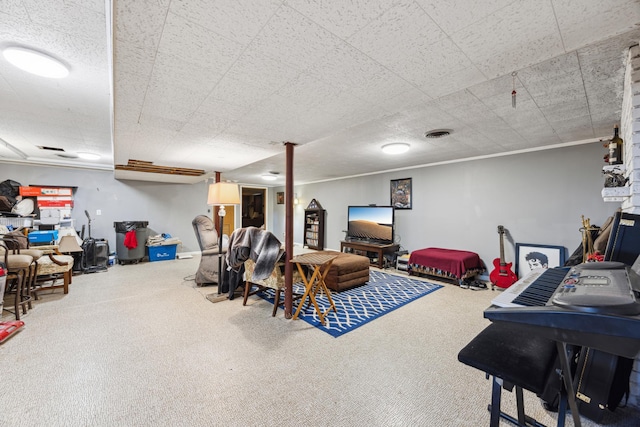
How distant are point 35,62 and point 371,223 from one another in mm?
5491

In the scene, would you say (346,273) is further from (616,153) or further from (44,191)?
(44,191)

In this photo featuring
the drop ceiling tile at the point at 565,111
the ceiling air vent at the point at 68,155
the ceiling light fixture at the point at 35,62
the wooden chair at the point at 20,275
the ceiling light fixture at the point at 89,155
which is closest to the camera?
the ceiling light fixture at the point at 35,62

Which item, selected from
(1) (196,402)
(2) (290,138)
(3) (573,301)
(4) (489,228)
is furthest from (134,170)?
(4) (489,228)

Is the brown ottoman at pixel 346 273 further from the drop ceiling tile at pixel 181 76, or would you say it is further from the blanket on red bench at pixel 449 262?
the drop ceiling tile at pixel 181 76

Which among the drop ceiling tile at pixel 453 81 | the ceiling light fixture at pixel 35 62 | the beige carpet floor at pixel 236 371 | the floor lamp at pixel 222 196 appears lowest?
the beige carpet floor at pixel 236 371

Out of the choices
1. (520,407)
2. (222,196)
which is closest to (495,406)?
(520,407)

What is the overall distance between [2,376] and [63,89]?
2.29m

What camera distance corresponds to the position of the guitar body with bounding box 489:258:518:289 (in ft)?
13.2

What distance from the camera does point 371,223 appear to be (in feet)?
19.9

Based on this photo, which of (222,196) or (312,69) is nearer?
(312,69)

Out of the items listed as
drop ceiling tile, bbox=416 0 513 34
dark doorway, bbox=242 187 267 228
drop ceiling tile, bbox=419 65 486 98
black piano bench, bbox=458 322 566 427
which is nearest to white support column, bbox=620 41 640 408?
drop ceiling tile, bbox=419 65 486 98

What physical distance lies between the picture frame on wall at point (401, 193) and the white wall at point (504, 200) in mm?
116

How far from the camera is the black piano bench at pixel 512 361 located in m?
0.97

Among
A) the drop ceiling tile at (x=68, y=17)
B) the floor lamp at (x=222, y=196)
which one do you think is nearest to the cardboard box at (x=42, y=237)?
the floor lamp at (x=222, y=196)
